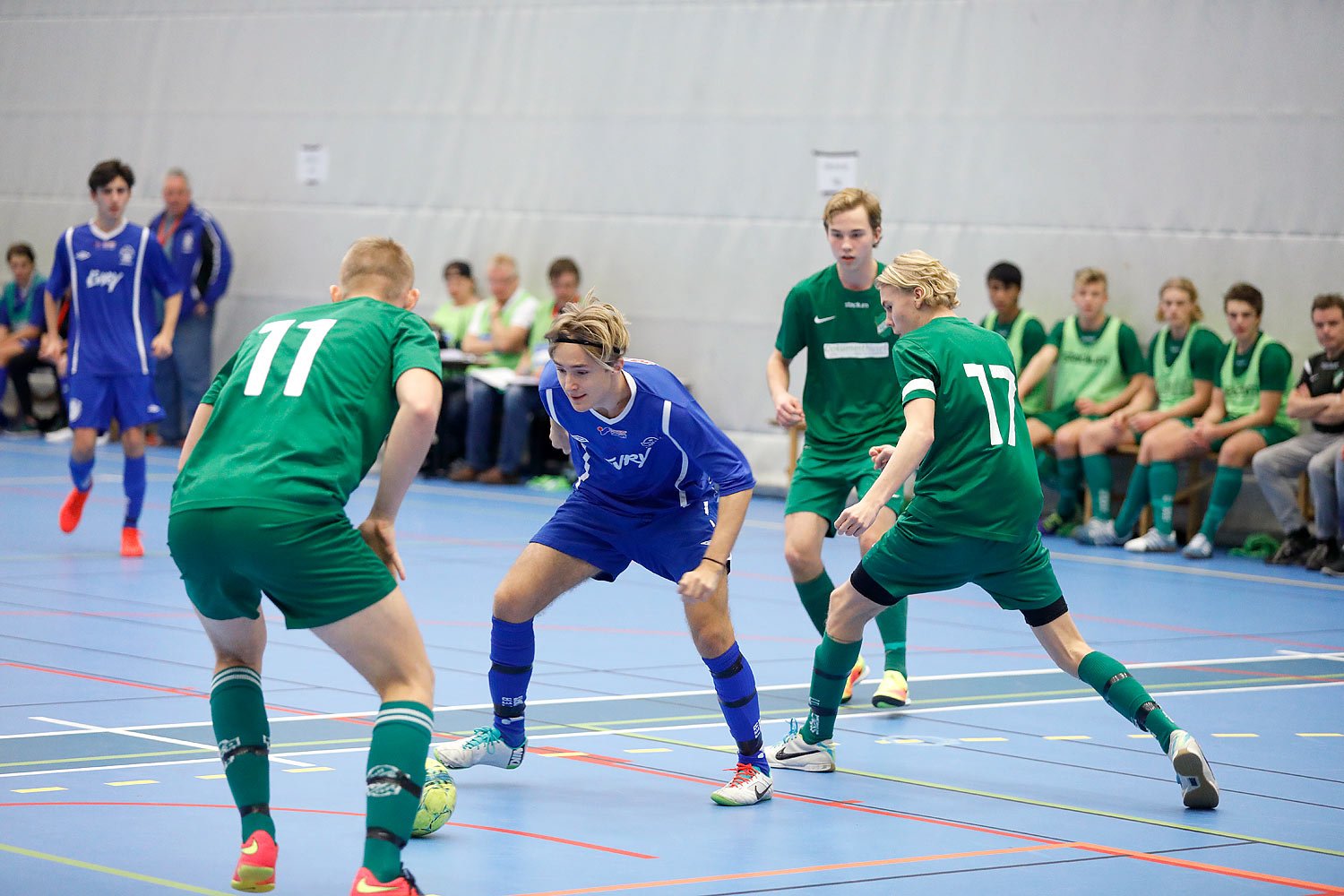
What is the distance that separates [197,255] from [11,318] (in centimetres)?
255

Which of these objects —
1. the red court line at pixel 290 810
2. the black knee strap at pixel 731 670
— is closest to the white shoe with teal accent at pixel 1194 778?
the black knee strap at pixel 731 670

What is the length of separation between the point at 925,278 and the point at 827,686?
1.39 m

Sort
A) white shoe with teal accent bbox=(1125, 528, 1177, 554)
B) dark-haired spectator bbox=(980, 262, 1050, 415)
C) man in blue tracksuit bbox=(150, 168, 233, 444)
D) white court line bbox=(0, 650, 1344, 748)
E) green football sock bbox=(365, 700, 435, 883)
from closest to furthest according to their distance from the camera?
green football sock bbox=(365, 700, 435, 883) → white court line bbox=(0, 650, 1344, 748) → white shoe with teal accent bbox=(1125, 528, 1177, 554) → dark-haired spectator bbox=(980, 262, 1050, 415) → man in blue tracksuit bbox=(150, 168, 233, 444)

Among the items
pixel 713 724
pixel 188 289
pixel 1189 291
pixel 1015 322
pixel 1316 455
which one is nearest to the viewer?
pixel 713 724

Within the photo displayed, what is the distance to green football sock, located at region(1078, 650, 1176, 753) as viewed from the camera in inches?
216

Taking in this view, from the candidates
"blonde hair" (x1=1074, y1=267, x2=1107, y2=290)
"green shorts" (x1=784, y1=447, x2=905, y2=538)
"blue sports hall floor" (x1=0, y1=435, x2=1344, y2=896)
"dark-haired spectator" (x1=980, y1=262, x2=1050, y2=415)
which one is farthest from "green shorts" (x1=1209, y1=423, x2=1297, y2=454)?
"green shorts" (x1=784, y1=447, x2=905, y2=538)

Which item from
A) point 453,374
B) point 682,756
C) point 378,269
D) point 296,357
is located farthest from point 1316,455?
point 296,357

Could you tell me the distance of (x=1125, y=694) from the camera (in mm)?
5574

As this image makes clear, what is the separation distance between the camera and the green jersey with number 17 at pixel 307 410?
13.0 ft

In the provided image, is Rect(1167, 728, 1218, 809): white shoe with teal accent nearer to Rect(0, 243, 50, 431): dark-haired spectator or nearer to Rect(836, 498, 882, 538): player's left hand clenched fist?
Rect(836, 498, 882, 538): player's left hand clenched fist

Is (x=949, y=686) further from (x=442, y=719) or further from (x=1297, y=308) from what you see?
(x=1297, y=308)

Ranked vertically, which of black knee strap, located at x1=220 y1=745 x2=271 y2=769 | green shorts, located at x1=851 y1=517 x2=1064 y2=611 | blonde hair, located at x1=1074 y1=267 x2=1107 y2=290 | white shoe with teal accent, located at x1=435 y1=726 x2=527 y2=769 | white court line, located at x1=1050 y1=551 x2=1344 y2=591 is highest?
blonde hair, located at x1=1074 y1=267 x2=1107 y2=290

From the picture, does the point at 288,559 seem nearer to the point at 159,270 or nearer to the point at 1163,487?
the point at 159,270

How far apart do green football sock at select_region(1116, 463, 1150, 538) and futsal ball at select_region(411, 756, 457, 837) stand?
340 inches
